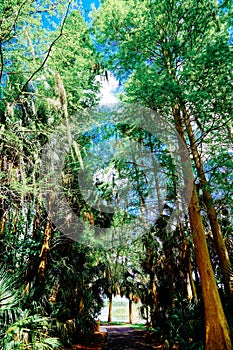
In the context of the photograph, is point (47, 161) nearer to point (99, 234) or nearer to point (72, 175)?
point (72, 175)

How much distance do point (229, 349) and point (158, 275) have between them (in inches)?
412

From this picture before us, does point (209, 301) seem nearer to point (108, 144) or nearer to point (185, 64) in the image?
point (108, 144)

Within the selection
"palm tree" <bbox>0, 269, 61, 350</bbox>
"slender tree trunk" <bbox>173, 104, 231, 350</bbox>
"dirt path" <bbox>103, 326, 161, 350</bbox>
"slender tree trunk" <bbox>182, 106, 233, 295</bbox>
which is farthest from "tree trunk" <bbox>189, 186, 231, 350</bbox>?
"dirt path" <bbox>103, 326, 161, 350</bbox>

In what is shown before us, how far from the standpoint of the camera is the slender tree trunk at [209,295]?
606 centimetres

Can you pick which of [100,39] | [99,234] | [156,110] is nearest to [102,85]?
[100,39]

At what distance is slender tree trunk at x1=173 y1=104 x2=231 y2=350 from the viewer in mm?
6061

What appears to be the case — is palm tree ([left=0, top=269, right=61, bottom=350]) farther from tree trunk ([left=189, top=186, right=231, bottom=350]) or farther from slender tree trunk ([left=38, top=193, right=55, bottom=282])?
tree trunk ([left=189, top=186, right=231, bottom=350])

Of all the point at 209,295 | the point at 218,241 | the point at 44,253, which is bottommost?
the point at 209,295

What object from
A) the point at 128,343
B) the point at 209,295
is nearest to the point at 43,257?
the point at 209,295

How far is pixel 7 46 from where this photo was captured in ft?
21.4

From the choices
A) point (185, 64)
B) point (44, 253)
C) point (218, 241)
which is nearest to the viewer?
point (185, 64)

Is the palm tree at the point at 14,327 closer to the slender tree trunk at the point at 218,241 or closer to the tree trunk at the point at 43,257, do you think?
the tree trunk at the point at 43,257

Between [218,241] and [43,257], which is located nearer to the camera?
[218,241]

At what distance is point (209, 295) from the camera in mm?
6641
